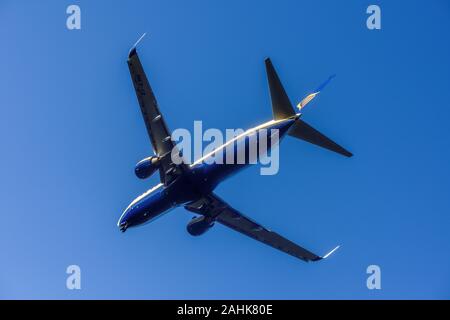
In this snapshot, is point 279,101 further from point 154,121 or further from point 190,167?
point 154,121

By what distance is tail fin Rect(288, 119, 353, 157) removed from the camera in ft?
110

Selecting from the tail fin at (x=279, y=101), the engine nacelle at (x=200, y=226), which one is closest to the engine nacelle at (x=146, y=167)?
the engine nacelle at (x=200, y=226)

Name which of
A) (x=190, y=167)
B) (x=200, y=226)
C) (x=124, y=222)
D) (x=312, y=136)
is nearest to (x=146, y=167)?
(x=190, y=167)

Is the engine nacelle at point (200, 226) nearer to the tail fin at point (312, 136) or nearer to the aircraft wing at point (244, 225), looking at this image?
the aircraft wing at point (244, 225)

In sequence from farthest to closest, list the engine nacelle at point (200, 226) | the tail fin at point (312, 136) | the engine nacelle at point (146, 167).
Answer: the engine nacelle at point (200, 226), the engine nacelle at point (146, 167), the tail fin at point (312, 136)

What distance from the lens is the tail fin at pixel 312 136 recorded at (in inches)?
1325

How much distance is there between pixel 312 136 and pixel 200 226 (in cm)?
1021

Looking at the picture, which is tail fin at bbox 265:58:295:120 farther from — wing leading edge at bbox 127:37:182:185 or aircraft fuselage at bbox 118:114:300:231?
wing leading edge at bbox 127:37:182:185

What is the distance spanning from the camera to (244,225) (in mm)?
41031

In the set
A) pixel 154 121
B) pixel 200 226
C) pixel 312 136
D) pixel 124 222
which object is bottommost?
pixel 200 226

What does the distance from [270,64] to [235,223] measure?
1356 cm

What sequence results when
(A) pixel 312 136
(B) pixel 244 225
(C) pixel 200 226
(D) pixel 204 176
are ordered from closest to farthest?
(A) pixel 312 136 → (D) pixel 204 176 → (C) pixel 200 226 → (B) pixel 244 225

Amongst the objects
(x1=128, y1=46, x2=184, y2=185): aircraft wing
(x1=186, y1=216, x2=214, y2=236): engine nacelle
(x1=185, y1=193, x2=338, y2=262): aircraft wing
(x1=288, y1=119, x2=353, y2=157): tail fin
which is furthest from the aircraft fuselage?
(x1=186, y1=216, x2=214, y2=236): engine nacelle
